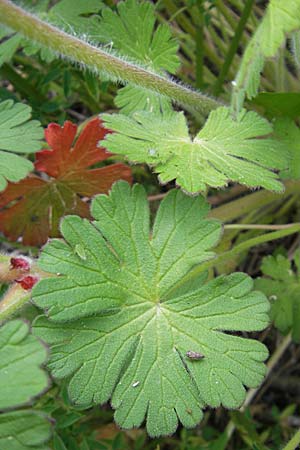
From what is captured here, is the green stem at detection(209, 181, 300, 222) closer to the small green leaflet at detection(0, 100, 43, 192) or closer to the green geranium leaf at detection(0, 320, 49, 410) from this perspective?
the small green leaflet at detection(0, 100, 43, 192)

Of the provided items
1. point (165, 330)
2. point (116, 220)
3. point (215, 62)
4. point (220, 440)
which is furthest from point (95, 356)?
point (215, 62)

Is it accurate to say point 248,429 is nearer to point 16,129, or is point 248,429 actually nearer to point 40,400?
point 40,400

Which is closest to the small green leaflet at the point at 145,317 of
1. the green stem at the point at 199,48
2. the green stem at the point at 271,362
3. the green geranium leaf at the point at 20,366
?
the green geranium leaf at the point at 20,366

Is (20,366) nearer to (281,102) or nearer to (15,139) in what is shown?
(15,139)

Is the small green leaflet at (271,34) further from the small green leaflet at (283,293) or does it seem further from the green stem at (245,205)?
the green stem at (245,205)

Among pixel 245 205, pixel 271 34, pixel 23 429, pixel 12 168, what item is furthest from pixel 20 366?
pixel 245 205
